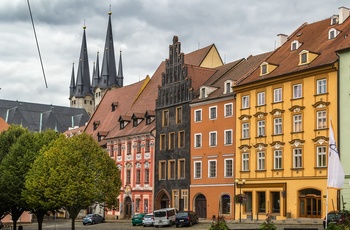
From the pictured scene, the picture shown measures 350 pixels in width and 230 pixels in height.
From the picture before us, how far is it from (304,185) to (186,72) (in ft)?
74.5

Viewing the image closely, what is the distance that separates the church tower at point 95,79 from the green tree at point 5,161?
9951 cm

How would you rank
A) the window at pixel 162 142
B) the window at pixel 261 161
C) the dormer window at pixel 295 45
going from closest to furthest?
the window at pixel 261 161, the dormer window at pixel 295 45, the window at pixel 162 142

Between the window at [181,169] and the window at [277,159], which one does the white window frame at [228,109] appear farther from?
the window at [181,169]

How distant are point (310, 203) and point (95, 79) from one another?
426 feet

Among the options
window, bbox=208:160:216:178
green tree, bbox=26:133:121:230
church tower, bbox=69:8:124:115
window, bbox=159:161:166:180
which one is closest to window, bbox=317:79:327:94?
window, bbox=208:160:216:178

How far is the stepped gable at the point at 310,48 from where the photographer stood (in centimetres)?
5472

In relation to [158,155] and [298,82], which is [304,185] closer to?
[298,82]

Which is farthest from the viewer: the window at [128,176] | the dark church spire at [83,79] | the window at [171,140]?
the dark church spire at [83,79]

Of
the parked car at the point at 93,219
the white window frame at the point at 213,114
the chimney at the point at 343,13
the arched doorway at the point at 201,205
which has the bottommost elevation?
the parked car at the point at 93,219

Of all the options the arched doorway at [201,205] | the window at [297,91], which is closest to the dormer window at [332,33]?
the window at [297,91]

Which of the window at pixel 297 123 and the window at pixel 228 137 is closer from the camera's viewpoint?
the window at pixel 297 123

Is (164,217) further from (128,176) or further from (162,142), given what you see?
(128,176)

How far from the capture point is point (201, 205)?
2689 inches

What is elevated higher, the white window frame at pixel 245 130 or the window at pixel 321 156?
the white window frame at pixel 245 130
